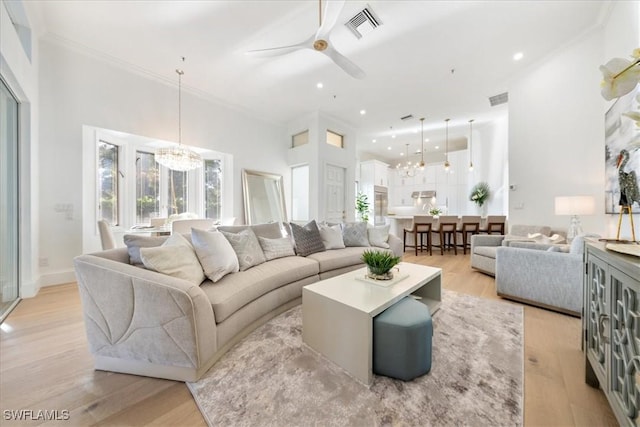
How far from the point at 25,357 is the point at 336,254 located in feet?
9.12

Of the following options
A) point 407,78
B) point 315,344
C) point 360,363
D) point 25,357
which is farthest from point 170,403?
point 407,78

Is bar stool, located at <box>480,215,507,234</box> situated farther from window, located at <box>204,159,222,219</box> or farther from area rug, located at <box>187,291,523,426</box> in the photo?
window, located at <box>204,159,222,219</box>

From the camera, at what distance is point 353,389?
135cm

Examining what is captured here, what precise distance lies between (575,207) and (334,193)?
4070mm

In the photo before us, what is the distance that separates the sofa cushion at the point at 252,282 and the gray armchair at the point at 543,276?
2.21 metres

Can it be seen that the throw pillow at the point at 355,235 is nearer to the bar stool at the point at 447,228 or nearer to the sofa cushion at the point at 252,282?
the sofa cushion at the point at 252,282

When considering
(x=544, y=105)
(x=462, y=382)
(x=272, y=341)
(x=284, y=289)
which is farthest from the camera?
(x=544, y=105)

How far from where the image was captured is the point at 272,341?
1.82 metres

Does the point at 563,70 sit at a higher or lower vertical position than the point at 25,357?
higher

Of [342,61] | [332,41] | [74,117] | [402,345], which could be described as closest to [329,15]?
[342,61]

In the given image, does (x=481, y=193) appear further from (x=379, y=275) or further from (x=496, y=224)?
(x=379, y=275)

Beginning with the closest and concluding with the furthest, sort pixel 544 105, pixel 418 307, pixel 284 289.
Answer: pixel 418 307 < pixel 284 289 < pixel 544 105

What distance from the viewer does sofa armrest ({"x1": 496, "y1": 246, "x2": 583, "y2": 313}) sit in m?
2.26

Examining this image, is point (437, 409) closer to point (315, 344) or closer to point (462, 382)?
point (462, 382)
